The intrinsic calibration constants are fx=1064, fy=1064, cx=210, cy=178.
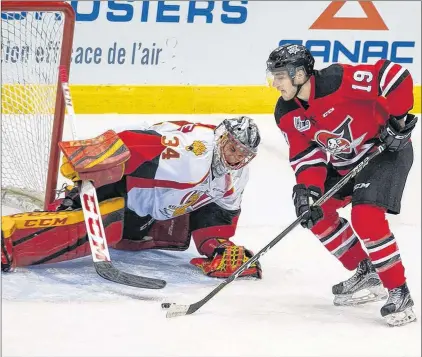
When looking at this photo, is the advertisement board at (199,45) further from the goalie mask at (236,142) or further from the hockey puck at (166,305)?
the hockey puck at (166,305)

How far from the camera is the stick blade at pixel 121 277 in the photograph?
10.4 feet

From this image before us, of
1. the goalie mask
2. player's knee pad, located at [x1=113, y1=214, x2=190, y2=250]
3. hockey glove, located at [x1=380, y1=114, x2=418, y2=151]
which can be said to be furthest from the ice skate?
player's knee pad, located at [x1=113, y1=214, x2=190, y2=250]

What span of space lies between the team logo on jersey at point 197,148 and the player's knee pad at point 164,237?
327mm

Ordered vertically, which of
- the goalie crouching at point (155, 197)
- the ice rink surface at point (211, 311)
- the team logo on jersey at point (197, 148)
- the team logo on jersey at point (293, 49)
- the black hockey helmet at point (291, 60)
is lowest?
the ice rink surface at point (211, 311)

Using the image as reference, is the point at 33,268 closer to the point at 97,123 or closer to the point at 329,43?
the point at 97,123

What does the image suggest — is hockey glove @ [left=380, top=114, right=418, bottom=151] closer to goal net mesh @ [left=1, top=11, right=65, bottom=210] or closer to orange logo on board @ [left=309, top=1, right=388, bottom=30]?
goal net mesh @ [left=1, top=11, right=65, bottom=210]

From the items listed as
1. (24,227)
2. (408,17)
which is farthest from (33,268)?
(408,17)

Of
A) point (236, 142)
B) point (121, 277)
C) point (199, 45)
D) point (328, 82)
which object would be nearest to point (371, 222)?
point (328, 82)

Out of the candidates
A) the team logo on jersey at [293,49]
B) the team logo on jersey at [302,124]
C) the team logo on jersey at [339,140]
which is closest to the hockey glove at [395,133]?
the team logo on jersey at [339,140]

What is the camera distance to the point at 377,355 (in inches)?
104

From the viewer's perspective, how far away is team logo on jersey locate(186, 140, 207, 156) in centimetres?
332

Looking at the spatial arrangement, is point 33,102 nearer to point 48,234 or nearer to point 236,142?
point 48,234

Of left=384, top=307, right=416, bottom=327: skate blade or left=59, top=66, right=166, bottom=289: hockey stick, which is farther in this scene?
Result: left=59, top=66, right=166, bottom=289: hockey stick

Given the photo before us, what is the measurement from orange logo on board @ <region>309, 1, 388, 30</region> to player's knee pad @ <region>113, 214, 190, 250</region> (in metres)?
1.56
